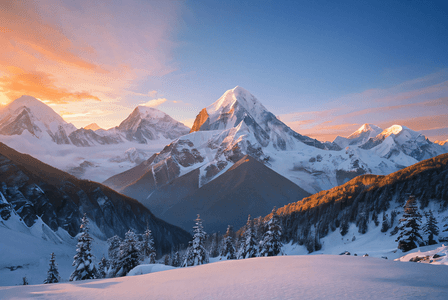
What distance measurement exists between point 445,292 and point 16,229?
78822mm

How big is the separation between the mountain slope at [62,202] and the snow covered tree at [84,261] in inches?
1919

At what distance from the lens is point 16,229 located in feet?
198

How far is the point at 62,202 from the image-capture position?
8894 centimetres

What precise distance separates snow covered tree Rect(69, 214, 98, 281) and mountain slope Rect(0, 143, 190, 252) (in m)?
48.7

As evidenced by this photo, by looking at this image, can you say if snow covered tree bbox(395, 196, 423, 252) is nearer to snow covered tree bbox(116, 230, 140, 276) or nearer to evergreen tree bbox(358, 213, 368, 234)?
evergreen tree bbox(358, 213, 368, 234)

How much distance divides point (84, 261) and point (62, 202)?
75.8 meters

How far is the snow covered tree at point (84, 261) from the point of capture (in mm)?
A: 26369

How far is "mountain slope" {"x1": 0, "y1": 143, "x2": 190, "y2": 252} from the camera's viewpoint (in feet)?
242

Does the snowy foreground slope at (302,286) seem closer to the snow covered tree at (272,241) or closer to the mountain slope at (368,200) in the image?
the snow covered tree at (272,241)

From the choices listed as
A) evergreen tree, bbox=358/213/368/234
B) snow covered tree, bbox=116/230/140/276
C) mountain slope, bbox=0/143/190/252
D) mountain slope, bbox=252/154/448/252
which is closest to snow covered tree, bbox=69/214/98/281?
snow covered tree, bbox=116/230/140/276

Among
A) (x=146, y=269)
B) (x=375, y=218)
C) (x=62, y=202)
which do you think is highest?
(x=62, y=202)

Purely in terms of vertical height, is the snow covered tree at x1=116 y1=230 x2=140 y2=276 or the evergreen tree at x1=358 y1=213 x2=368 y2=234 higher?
the snow covered tree at x1=116 y1=230 x2=140 y2=276

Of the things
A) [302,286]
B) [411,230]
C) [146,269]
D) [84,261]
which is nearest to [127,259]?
[84,261]

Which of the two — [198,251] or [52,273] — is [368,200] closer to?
[198,251]
